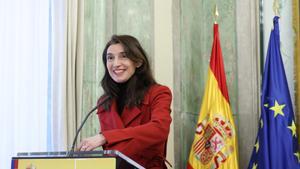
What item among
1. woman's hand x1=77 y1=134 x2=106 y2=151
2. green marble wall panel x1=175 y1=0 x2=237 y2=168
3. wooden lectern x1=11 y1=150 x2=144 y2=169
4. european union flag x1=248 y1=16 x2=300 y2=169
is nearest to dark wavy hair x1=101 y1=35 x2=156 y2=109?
woman's hand x1=77 y1=134 x2=106 y2=151

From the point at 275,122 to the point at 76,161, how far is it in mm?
2341

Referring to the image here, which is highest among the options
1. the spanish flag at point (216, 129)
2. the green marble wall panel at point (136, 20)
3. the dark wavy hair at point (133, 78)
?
the green marble wall panel at point (136, 20)

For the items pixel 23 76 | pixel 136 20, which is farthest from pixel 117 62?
pixel 136 20

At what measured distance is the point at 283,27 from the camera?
3967 mm

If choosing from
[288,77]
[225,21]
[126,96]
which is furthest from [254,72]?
[126,96]

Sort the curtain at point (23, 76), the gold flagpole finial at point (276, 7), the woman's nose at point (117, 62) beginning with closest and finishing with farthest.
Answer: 1. the woman's nose at point (117, 62)
2. the curtain at point (23, 76)
3. the gold flagpole finial at point (276, 7)

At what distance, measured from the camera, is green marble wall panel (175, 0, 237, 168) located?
430 cm

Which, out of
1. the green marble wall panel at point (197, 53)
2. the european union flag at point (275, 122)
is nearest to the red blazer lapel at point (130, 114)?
the european union flag at point (275, 122)

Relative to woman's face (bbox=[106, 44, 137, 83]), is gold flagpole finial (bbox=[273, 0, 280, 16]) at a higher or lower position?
higher

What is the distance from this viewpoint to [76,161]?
5.24 feet

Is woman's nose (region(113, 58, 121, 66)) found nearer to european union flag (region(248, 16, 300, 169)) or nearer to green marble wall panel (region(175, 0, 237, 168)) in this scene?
european union flag (region(248, 16, 300, 169))

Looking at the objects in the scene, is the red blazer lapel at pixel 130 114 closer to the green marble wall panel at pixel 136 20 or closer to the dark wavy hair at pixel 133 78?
the dark wavy hair at pixel 133 78

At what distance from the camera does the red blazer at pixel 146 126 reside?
2.15m

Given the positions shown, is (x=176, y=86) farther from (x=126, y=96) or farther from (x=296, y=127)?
(x=126, y=96)
